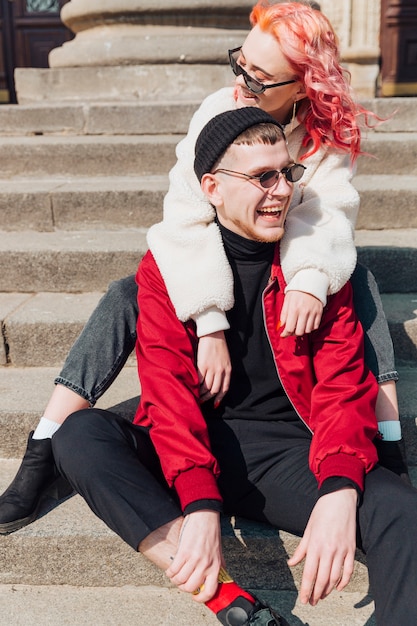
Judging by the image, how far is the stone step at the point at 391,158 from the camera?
3848 millimetres

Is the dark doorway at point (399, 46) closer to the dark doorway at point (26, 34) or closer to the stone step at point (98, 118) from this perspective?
the dark doorway at point (26, 34)

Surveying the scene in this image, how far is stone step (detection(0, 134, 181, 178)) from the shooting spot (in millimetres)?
3877

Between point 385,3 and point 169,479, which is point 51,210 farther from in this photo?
point 385,3

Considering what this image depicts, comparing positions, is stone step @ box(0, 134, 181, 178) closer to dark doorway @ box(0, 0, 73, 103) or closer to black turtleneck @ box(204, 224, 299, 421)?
black turtleneck @ box(204, 224, 299, 421)

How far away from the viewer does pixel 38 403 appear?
2.47 meters

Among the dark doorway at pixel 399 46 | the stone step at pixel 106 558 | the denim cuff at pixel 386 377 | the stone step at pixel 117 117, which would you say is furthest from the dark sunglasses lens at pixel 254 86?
the dark doorway at pixel 399 46

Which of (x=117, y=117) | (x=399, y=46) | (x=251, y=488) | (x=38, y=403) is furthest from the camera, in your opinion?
(x=399, y=46)

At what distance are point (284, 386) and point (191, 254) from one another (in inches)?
18.3

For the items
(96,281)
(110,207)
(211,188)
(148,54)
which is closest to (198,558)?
(211,188)

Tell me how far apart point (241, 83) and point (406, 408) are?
3.99 ft

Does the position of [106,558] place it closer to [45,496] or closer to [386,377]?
[45,496]

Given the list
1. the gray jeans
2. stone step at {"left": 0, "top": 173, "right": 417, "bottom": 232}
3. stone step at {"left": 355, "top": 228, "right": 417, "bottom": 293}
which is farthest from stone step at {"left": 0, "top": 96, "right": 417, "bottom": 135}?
the gray jeans

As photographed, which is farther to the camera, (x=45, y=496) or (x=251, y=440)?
(x=45, y=496)

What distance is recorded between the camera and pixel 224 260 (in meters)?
2.00
